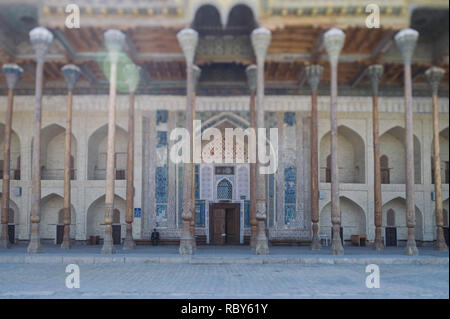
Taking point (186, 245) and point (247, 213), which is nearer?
point (186, 245)

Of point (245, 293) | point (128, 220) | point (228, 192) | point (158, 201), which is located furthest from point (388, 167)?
point (245, 293)

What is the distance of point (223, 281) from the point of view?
790 cm

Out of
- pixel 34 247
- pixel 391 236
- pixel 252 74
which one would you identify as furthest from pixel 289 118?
pixel 34 247

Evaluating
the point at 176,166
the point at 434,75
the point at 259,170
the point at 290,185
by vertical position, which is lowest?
the point at 290,185

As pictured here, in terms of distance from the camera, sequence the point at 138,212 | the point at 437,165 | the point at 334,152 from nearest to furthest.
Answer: the point at 334,152 → the point at 437,165 → the point at 138,212

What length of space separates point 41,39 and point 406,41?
929cm

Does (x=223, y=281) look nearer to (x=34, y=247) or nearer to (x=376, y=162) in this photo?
(x=34, y=247)

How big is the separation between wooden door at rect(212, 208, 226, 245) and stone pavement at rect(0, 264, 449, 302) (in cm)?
542

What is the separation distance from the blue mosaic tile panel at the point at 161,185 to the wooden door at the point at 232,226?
225cm

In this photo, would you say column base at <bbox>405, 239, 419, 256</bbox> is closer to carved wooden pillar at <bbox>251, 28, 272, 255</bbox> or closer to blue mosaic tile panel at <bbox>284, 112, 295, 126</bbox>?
carved wooden pillar at <bbox>251, 28, 272, 255</bbox>

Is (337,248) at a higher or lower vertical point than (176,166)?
lower

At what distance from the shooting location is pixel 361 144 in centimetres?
1633

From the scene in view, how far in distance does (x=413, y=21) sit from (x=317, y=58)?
2.76 m

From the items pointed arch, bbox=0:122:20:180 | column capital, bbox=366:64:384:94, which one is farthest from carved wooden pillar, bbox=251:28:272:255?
pointed arch, bbox=0:122:20:180
